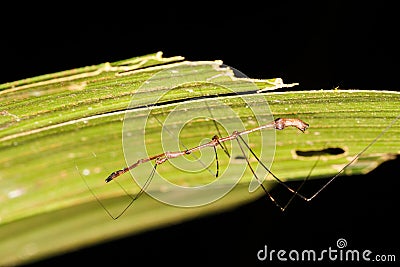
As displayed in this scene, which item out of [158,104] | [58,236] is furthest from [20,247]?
[158,104]

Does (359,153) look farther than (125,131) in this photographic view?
Yes

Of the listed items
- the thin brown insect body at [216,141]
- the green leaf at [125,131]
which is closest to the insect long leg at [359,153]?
the green leaf at [125,131]

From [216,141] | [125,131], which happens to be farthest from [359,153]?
[125,131]

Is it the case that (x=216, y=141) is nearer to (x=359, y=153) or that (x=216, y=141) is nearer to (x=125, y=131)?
(x=125, y=131)

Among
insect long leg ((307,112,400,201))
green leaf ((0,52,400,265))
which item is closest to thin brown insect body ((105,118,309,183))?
green leaf ((0,52,400,265))

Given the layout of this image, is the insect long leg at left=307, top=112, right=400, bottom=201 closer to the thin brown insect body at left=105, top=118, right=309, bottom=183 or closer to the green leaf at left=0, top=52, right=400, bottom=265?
the green leaf at left=0, top=52, right=400, bottom=265

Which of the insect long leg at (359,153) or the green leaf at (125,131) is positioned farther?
the insect long leg at (359,153)

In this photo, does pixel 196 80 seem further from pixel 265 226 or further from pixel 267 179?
pixel 265 226

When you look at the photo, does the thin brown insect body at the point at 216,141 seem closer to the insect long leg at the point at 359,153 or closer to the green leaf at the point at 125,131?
the green leaf at the point at 125,131
